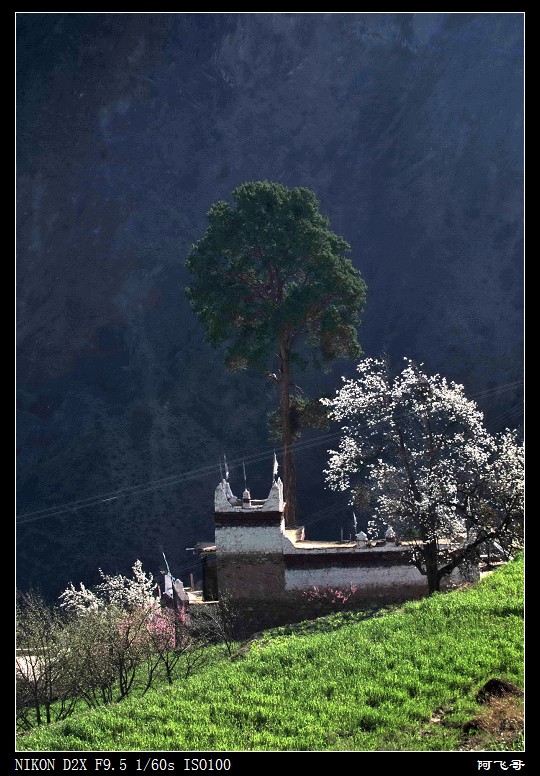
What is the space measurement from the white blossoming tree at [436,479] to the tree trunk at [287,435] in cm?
315

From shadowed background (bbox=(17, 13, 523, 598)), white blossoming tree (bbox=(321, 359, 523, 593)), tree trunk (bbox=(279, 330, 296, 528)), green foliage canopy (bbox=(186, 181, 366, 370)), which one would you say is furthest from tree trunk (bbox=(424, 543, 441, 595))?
shadowed background (bbox=(17, 13, 523, 598))

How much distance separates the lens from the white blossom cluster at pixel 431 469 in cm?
2720

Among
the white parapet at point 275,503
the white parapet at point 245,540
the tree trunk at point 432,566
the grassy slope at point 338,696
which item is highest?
the white parapet at point 275,503

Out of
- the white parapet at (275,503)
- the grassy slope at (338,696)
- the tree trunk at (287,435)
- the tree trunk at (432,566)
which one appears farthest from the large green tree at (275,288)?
the grassy slope at (338,696)

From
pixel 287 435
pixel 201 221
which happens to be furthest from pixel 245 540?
pixel 201 221

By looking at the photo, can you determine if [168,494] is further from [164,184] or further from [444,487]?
[444,487]

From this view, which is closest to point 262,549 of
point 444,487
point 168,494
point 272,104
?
point 444,487

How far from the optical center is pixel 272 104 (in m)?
65.9

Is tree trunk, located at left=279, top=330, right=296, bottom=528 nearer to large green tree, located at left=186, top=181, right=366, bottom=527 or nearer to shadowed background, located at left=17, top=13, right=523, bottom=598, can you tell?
large green tree, located at left=186, top=181, right=366, bottom=527

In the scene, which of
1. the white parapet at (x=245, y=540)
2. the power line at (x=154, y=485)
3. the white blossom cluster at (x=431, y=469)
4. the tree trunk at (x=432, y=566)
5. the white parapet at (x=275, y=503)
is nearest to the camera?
the tree trunk at (x=432, y=566)

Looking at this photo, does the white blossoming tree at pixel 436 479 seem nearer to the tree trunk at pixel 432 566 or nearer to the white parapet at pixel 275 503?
the tree trunk at pixel 432 566

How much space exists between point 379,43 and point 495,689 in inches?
2210

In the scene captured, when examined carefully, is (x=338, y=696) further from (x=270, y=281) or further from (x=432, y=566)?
(x=270, y=281)

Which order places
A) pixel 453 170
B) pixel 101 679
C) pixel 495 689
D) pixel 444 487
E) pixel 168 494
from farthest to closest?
1. pixel 453 170
2. pixel 168 494
3. pixel 444 487
4. pixel 101 679
5. pixel 495 689
